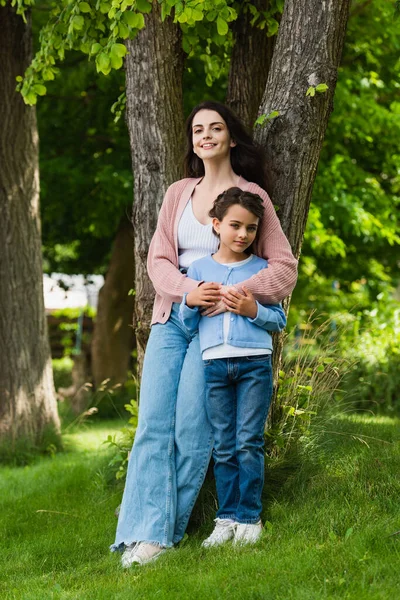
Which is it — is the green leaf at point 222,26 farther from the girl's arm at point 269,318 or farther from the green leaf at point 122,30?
the girl's arm at point 269,318

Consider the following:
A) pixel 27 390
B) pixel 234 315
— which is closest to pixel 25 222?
pixel 27 390

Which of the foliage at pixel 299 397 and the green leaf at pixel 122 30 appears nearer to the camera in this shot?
the green leaf at pixel 122 30

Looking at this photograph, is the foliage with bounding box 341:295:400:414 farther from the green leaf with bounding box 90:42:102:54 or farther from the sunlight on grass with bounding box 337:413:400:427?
the green leaf with bounding box 90:42:102:54

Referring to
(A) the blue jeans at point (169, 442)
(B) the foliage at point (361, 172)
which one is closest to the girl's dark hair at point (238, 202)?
(A) the blue jeans at point (169, 442)

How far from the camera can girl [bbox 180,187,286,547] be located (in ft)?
13.9

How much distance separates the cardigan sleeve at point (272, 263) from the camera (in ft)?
14.1

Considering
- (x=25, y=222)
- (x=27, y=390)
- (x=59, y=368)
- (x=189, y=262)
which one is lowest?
(x=59, y=368)

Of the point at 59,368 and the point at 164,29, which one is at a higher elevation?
the point at 164,29

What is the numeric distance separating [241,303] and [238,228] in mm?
378

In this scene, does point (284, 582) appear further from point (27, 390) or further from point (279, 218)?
point (27, 390)

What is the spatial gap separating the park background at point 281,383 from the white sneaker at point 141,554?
0.33 feet

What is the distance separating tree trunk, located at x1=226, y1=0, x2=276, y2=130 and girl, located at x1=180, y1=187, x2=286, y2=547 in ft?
6.36

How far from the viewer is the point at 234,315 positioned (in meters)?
4.25

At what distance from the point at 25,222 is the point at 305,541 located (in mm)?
5307
